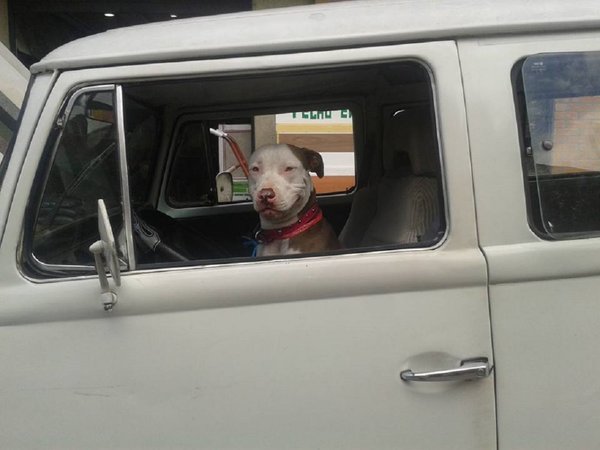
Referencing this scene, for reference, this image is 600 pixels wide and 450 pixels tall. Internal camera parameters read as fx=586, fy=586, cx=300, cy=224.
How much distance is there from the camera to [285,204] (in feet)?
7.36

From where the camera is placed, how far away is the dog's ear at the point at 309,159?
8.18 ft

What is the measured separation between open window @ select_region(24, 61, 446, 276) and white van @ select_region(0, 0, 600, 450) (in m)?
0.03

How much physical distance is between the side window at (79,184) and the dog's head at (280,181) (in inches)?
22.8

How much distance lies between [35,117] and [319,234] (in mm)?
1124

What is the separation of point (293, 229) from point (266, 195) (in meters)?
0.18

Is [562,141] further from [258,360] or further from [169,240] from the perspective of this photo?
[169,240]

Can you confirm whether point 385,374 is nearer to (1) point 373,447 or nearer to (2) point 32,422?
(1) point 373,447

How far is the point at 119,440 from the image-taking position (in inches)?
64.0

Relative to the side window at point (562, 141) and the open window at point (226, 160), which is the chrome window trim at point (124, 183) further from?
the side window at point (562, 141)

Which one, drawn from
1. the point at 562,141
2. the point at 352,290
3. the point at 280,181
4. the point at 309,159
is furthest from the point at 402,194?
the point at 352,290

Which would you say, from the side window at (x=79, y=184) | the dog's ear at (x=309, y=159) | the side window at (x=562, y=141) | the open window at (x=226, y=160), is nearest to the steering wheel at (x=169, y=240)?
the open window at (x=226, y=160)

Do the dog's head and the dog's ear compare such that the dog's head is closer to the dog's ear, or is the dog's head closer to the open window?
the dog's ear

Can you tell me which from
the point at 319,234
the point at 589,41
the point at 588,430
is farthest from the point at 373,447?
the point at 589,41

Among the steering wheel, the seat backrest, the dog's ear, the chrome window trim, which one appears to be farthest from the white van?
the dog's ear
